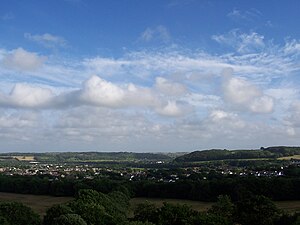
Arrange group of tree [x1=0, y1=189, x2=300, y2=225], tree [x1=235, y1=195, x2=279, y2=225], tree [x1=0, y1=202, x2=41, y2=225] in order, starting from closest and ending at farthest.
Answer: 1. group of tree [x1=0, y1=189, x2=300, y2=225]
2. tree [x1=0, y1=202, x2=41, y2=225]
3. tree [x1=235, y1=195, x2=279, y2=225]

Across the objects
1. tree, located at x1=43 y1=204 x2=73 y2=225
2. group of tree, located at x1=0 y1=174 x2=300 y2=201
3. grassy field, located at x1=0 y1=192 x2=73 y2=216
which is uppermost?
tree, located at x1=43 y1=204 x2=73 y2=225

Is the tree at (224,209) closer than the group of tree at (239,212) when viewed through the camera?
No

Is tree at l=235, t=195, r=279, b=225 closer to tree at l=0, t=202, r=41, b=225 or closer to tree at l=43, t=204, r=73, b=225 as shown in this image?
tree at l=43, t=204, r=73, b=225

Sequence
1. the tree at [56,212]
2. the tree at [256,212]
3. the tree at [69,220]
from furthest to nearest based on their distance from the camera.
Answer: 1. the tree at [256,212]
2. the tree at [56,212]
3. the tree at [69,220]

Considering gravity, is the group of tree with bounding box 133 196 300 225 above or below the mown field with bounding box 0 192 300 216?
above

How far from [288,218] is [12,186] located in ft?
339

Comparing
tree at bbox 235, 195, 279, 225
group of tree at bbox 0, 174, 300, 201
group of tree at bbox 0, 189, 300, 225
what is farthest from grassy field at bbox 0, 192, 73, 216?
tree at bbox 235, 195, 279, 225

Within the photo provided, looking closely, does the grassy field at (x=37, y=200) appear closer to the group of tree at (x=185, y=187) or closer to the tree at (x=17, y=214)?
the group of tree at (x=185, y=187)

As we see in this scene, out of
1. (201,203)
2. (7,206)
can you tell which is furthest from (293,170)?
(7,206)

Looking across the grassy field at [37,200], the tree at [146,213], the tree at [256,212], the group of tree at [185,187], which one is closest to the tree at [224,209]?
the tree at [256,212]

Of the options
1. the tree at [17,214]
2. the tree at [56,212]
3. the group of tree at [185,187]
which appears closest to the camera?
the tree at [56,212]

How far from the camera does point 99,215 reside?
161 feet

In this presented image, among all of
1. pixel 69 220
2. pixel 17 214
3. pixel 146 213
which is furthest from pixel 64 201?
pixel 69 220

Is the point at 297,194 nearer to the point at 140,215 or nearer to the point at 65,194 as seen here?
the point at 140,215
